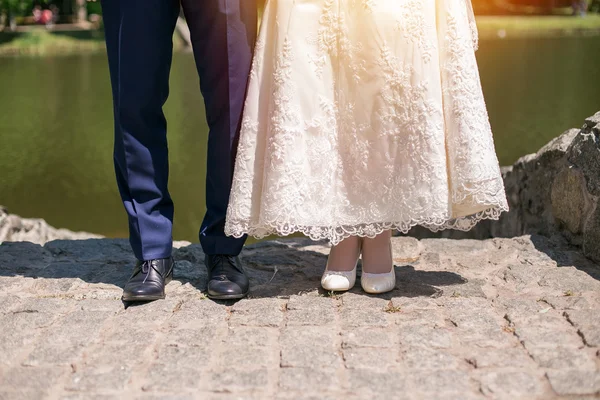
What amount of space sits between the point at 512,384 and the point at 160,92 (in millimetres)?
1609

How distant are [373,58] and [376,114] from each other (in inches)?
7.6

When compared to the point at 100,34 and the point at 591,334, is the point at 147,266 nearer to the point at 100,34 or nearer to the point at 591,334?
the point at 591,334

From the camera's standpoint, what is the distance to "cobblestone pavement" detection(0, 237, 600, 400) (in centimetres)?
210

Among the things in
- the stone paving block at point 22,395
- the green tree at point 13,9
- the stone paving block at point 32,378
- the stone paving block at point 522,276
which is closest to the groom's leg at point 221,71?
the stone paving block at point 32,378

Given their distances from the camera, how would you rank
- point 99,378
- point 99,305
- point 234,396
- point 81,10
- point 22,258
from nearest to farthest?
point 234,396 → point 99,378 → point 99,305 → point 22,258 → point 81,10

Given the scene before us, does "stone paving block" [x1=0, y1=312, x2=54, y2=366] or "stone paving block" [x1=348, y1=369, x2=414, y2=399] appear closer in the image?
"stone paving block" [x1=348, y1=369, x2=414, y2=399]

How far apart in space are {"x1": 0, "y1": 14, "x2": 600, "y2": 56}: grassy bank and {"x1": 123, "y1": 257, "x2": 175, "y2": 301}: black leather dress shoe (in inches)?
867

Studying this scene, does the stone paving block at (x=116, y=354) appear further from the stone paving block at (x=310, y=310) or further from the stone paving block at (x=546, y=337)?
the stone paving block at (x=546, y=337)

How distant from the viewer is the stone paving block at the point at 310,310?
101 inches

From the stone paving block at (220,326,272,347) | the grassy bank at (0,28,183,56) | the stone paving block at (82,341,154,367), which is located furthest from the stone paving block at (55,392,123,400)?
the grassy bank at (0,28,183,56)

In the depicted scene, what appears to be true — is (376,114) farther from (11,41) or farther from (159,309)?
(11,41)

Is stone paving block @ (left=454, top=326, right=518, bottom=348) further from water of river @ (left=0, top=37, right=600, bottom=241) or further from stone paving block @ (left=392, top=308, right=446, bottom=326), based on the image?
water of river @ (left=0, top=37, right=600, bottom=241)

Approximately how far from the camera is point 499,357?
2.24 m

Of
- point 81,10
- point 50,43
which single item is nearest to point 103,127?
point 50,43
